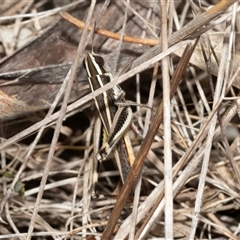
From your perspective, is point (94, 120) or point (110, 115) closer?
point (110, 115)

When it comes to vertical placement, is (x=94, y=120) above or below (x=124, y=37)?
below

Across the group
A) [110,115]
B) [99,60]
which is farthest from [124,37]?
[110,115]

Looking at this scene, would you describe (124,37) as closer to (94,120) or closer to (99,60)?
(99,60)

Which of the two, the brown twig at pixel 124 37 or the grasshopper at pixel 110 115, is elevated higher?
the brown twig at pixel 124 37

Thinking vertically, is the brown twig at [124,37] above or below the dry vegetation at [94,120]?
above

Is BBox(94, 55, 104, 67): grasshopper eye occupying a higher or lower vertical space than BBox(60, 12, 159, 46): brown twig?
lower

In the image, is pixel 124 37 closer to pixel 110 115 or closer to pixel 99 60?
pixel 99 60

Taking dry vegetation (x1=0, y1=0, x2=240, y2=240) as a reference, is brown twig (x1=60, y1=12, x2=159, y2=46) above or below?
above

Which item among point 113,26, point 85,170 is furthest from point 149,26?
point 85,170

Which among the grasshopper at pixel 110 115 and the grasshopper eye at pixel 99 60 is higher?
the grasshopper eye at pixel 99 60
